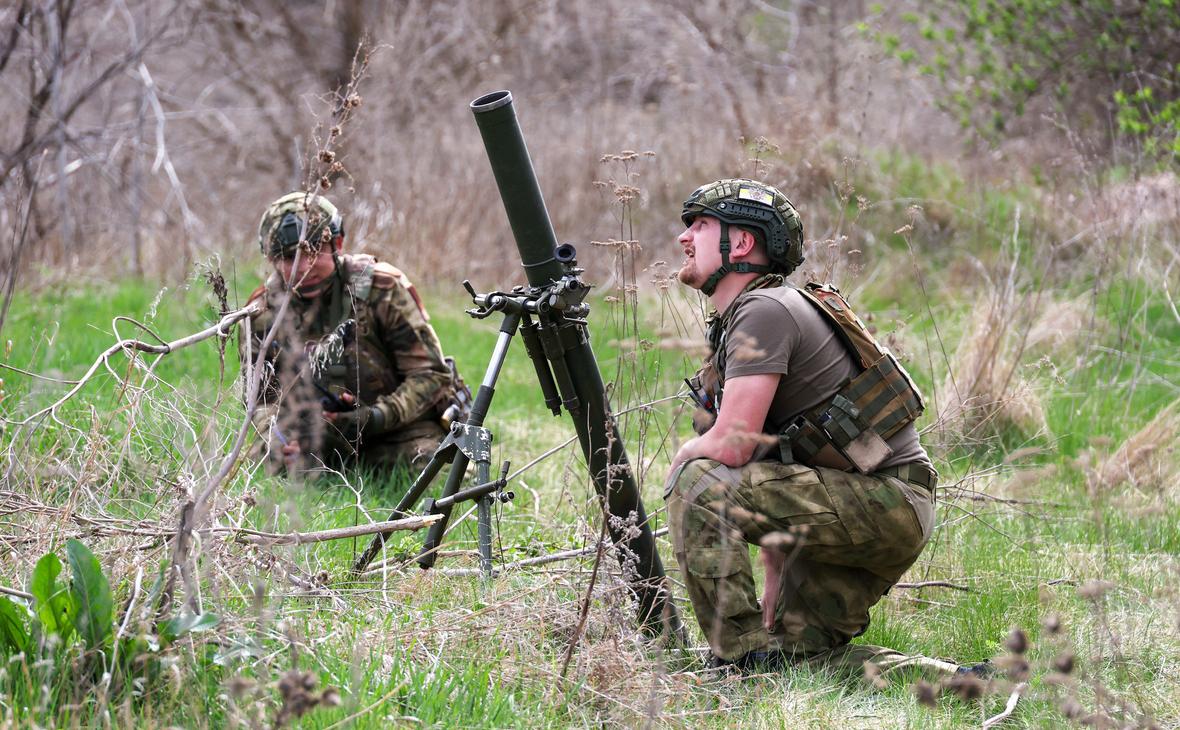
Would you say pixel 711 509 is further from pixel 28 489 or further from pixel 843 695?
pixel 28 489

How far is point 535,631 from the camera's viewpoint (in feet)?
11.5

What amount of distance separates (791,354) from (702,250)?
44 cm

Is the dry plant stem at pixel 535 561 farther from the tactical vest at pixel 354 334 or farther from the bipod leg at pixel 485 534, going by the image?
the tactical vest at pixel 354 334

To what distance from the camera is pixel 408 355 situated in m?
5.84

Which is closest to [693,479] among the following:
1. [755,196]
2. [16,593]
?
[755,196]

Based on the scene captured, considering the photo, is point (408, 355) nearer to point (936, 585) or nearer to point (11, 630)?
point (936, 585)

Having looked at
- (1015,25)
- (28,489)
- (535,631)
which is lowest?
(535,631)

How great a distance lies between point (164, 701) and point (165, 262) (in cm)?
854

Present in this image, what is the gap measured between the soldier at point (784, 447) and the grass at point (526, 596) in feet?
0.62

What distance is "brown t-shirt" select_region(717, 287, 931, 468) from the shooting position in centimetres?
359

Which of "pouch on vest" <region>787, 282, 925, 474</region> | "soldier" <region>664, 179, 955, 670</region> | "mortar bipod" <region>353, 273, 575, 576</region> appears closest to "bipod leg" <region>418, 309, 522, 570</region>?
"mortar bipod" <region>353, 273, 575, 576</region>

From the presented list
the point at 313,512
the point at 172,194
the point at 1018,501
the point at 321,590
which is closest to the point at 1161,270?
the point at 1018,501

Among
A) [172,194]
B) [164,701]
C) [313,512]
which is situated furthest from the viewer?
[172,194]

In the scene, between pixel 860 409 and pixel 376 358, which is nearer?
pixel 860 409
